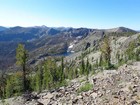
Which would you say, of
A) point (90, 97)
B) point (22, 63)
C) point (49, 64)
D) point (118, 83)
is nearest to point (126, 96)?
point (90, 97)

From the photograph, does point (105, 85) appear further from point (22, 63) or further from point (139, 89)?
point (22, 63)

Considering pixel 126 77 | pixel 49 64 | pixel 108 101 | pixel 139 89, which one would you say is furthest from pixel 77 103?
pixel 49 64

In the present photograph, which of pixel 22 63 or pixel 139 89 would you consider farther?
pixel 22 63

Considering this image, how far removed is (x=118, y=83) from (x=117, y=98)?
29.9 feet

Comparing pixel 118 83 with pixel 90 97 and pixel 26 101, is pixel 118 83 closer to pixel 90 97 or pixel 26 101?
pixel 90 97

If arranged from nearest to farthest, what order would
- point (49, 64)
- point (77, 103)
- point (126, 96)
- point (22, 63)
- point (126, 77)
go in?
1. point (126, 96)
2. point (77, 103)
3. point (126, 77)
4. point (22, 63)
5. point (49, 64)

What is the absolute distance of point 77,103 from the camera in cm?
3509

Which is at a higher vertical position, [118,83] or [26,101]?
[118,83]

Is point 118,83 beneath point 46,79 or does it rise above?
above

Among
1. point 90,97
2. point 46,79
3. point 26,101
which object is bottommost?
point 46,79

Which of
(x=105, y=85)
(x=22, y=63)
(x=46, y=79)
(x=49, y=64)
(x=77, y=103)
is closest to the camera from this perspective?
(x=77, y=103)

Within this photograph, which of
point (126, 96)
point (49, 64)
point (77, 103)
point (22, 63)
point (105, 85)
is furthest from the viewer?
point (49, 64)

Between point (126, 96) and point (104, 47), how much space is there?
78982 millimetres

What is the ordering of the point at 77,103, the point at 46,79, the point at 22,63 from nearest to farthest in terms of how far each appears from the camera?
the point at 77,103 → the point at 22,63 → the point at 46,79
